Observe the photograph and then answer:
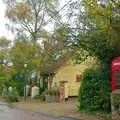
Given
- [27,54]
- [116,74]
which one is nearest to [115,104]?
[116,74]

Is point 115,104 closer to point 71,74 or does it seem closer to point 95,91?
point 95,91

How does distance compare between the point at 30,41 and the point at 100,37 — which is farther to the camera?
the point at 30,41

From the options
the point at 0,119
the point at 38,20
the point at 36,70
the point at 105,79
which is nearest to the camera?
the point at 0,119

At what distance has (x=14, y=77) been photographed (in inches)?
1849

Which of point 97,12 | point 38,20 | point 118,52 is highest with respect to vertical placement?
point 38,20

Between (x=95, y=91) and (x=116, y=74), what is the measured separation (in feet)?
6.52

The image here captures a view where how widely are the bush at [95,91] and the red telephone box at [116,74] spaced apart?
70cm

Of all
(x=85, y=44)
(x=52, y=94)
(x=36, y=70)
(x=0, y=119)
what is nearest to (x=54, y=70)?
(x=36, y=70)

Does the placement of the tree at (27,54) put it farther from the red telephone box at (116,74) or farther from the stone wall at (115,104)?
the stone wall at (115,104)

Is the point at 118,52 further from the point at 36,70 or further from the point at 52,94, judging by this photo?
the point at 36,70

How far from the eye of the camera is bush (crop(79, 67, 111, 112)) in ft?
68.6

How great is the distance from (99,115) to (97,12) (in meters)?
5.92

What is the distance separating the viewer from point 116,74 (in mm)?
20281

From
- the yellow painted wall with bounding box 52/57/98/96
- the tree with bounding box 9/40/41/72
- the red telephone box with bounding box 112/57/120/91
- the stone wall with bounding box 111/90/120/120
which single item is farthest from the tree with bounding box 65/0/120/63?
the tree with bounding box 9/40/41/72
